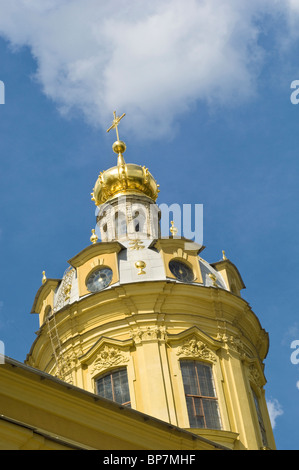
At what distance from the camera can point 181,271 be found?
31828 mm

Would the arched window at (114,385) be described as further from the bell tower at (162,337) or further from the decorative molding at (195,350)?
the decorative molding at (195,350)

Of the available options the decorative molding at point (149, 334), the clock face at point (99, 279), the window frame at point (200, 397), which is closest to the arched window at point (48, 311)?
the clock face at point (99, 279)

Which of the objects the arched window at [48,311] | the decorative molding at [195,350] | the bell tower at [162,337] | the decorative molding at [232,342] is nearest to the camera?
the bell tower at [162,337]

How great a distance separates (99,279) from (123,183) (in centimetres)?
635

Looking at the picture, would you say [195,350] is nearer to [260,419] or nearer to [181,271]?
[260,419]

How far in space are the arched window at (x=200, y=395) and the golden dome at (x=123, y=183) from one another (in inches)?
385

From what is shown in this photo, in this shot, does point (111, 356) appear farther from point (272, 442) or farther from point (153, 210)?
point (153, 210)

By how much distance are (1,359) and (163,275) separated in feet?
45.9

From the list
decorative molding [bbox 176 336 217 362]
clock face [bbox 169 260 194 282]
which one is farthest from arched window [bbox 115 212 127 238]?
decorative molding [bbox 176 336 217 362]

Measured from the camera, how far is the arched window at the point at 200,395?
28.0m
